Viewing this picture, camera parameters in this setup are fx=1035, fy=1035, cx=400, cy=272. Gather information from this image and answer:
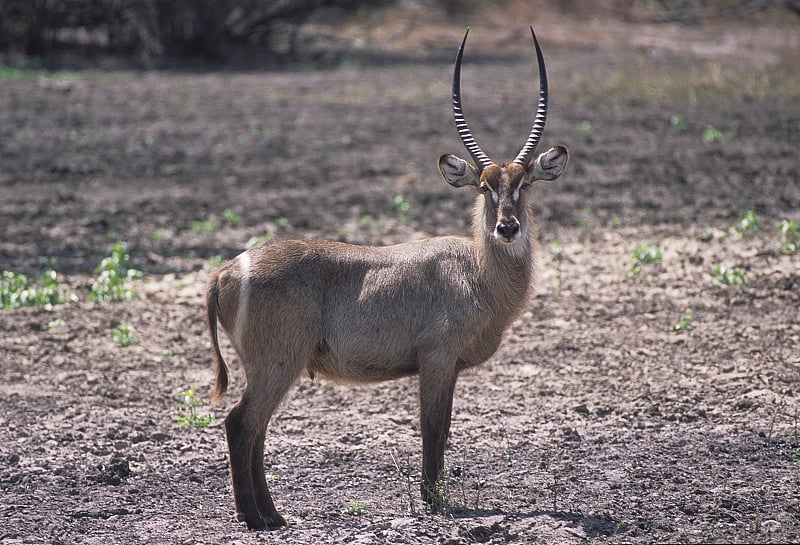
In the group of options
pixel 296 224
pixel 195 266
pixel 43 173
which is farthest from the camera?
pixel 43 173

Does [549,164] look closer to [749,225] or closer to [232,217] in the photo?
[749,225]

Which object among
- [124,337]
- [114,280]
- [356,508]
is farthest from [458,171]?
[114,280]

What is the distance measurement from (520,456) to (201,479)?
1.84 m

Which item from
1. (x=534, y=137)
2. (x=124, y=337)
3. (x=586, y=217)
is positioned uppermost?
(x=534, y=137)

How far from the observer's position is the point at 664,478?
18.3 ft

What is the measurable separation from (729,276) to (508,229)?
375 cm

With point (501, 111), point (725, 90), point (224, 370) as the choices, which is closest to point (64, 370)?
point (224, 370)

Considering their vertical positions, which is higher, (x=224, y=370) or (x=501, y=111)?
(x=501, y=111)

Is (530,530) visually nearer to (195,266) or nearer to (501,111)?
(195,266)

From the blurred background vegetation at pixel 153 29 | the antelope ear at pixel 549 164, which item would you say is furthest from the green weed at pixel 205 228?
the blurred background vegetation at pixel 153 29

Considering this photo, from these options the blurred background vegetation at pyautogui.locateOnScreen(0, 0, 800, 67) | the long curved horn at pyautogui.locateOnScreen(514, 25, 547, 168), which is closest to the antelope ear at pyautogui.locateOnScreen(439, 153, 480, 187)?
the long curved horn at pyautogui.locateOnScreen(514, 25, 547, 168)

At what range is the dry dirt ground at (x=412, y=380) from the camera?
538 centimetres

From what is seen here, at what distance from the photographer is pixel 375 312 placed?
17.9ft

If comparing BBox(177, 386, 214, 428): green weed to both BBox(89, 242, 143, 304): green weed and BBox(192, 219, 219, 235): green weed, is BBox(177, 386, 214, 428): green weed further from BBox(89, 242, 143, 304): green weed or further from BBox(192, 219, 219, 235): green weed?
BBox(192, 219, 219, 235): green weed
